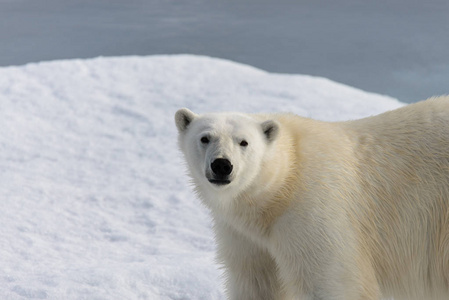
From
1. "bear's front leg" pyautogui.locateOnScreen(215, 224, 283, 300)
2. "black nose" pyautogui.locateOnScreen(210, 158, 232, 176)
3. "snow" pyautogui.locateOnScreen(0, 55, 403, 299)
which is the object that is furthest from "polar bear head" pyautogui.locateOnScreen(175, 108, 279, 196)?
"snow" pyautogui.locateOnScreen(0, 55, 403, 299)

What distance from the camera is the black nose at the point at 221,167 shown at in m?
2.75

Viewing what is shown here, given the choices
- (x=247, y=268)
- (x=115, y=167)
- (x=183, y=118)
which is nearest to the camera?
(x=183, y=118)

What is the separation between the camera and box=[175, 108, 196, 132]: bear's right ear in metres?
3.10

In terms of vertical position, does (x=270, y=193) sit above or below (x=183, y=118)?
below

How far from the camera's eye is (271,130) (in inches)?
116

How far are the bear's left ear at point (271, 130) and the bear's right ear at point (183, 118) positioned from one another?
40cm

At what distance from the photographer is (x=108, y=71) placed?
35.7ft

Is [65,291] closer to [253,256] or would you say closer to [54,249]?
[253,256]

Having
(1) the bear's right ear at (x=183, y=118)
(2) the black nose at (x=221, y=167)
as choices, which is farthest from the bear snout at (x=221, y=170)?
(1) the bear's right ear at (x=183, y=118)

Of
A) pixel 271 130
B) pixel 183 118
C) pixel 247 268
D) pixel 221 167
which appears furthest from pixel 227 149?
pixel 247 268

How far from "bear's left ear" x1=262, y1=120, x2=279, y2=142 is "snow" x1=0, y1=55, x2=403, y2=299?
1.55m

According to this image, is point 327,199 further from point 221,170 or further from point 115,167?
point 115,167

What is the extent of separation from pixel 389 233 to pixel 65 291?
7.14 feet

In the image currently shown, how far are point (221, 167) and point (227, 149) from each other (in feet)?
0.29
